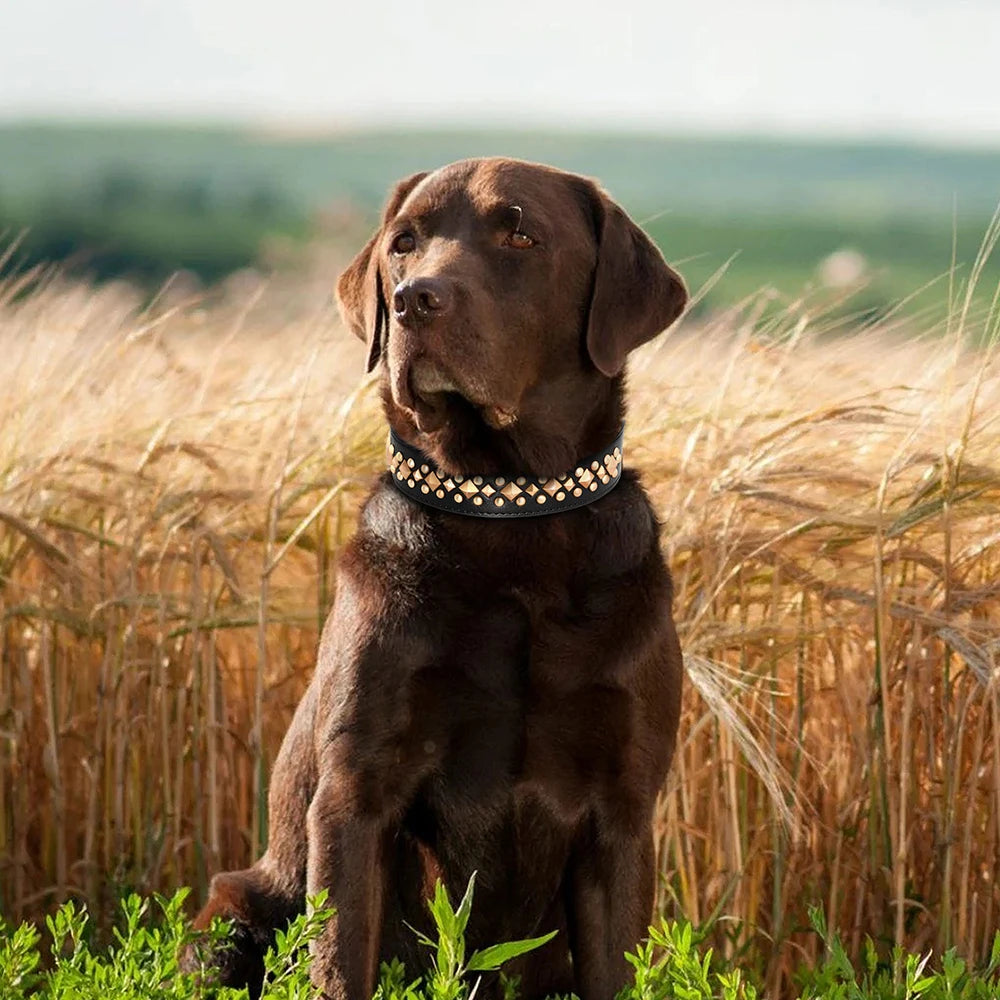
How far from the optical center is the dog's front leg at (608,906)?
310 cm

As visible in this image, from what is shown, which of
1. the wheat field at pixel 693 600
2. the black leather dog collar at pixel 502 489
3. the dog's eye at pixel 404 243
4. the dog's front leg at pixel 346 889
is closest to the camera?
the dog's front leg at pixel 346 889

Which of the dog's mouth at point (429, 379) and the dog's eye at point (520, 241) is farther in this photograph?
the dog's eye at point (520, 241)

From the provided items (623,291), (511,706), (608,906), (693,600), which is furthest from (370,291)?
(608,906)

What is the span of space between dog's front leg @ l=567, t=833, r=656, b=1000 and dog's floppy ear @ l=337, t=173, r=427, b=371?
41.9 inches

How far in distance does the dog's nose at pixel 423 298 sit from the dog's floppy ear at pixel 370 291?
1.28 ft

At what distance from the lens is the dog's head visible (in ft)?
10.2

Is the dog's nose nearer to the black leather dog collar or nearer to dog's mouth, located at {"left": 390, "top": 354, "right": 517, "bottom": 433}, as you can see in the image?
dog's mouth, located at {"left": 390, "top": 354, "right": 517, "bottom": 433}

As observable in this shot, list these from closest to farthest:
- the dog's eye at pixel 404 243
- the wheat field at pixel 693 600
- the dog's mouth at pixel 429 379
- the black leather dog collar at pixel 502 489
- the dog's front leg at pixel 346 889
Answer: the dog's front leg at pixel 346 889
the dog's mouth at pixel 429 379
the black leather dog collar at pixel 502 489
the dog's eye at pixel 404 243
the wheat field at pixel 693 600

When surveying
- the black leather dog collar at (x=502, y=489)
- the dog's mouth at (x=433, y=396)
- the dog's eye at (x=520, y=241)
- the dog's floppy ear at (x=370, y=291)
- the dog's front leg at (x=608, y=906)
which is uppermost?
the dog's eye at (x=520, y=241)

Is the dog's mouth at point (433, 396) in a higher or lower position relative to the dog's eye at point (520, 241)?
lower

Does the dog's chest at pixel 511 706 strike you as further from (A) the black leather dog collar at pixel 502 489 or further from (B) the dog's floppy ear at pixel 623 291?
(B) the dog's floppy ear at pixel 623 291

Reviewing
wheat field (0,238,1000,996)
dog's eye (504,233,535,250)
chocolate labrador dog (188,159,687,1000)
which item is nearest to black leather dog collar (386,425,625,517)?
chocolate labrador dog (188,159,687,1000)

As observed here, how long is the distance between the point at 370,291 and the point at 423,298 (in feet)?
1.52

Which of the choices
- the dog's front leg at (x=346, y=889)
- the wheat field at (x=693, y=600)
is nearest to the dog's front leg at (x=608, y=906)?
the dog's front leg at (x=346, y=889)
